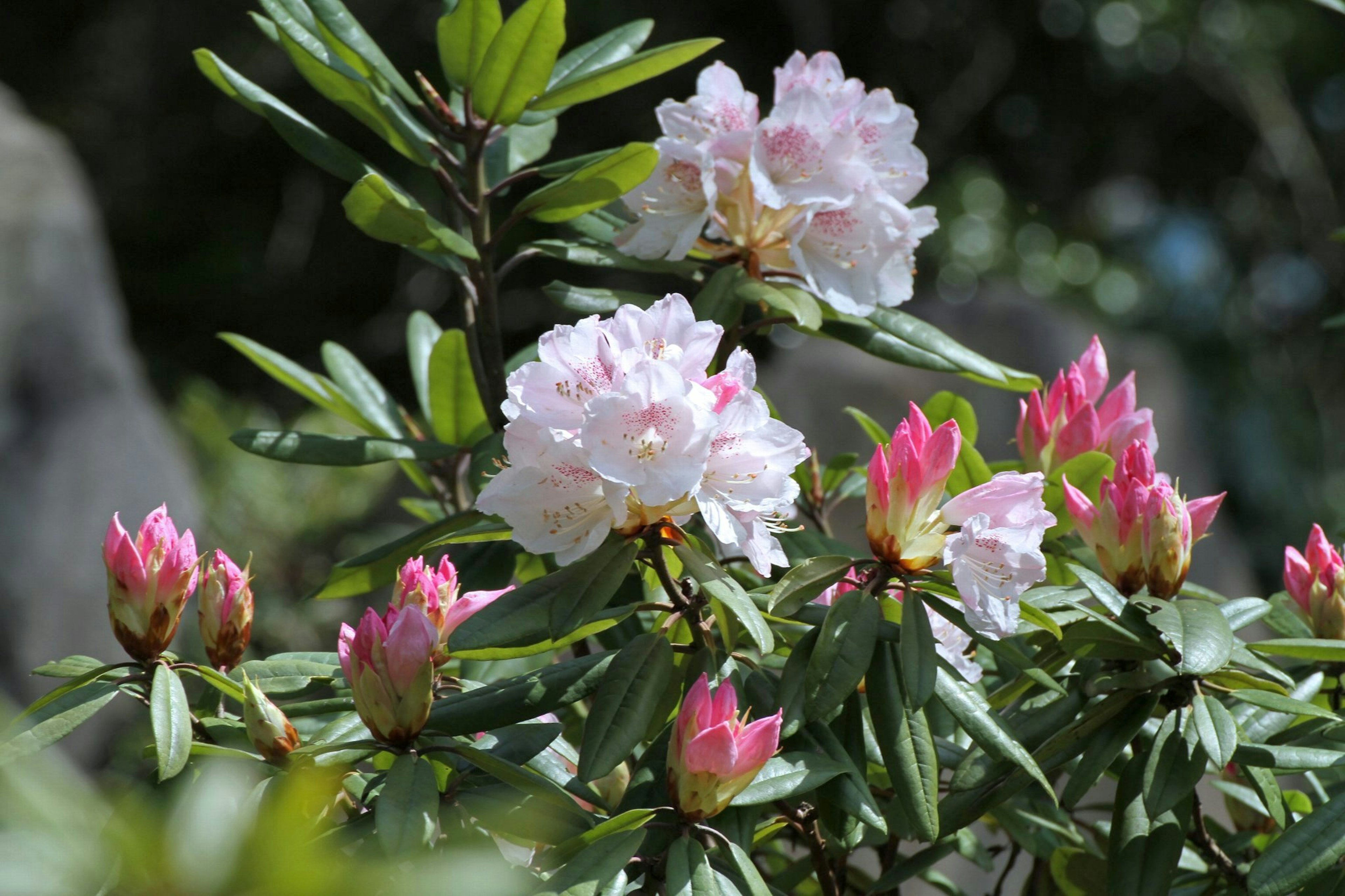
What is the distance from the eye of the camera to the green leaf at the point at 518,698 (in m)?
0.72

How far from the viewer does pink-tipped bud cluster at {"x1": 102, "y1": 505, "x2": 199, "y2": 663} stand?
0.80m

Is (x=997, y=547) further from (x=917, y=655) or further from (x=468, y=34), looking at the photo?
(x=468, y=34)

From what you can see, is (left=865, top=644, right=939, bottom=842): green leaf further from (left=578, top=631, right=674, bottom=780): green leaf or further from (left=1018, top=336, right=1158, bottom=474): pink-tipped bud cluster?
(left=1018, top=336, right=1158, bottom=474): pink-tipped bud cluster

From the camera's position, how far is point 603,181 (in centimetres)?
92

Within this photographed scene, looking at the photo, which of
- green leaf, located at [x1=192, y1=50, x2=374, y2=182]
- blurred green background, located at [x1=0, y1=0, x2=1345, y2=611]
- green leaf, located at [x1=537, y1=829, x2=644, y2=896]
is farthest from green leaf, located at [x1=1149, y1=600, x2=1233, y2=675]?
blurred green background, located at [x1=0, y1=0, x2=1345, y2=611]

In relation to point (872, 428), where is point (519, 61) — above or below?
above

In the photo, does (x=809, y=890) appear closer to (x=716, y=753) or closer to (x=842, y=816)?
(x=842, y=816)

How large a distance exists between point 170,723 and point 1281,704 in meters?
0.68

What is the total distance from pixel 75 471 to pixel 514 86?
3.03 m

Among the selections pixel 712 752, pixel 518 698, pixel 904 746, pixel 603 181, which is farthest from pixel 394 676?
pixel 603 181

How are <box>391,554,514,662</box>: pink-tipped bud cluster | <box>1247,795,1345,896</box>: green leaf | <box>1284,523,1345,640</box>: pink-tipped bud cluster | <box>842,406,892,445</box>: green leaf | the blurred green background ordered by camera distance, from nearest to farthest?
<box>1247,795,1345,896</box>: green leaf, <box>391,554,514,662</box>: pink-tipped bud cluster, <box>1284,523,1345,640</box>: pink-tipped bud cluster, <box>842,406,892,445</box>: green leaf, the blurred green background

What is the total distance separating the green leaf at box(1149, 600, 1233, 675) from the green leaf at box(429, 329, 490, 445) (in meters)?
0.63

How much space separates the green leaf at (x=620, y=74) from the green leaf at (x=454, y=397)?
27cm

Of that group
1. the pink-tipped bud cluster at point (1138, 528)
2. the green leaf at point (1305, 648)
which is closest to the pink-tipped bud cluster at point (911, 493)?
the pink-tipped bud cluster at point (1138, 528)
